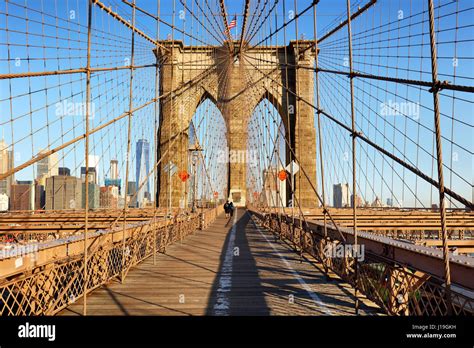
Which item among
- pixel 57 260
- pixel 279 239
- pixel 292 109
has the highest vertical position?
pixel 292 109

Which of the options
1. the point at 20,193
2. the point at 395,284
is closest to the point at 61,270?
the point at 395,284

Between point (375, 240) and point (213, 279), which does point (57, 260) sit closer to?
point (213, 279)

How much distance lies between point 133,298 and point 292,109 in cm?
3873

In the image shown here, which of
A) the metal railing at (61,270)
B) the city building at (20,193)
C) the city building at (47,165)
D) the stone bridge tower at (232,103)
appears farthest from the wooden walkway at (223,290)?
the stone bridge tower at (232,103)

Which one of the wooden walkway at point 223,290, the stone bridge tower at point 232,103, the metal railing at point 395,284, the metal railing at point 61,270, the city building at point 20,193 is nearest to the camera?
the metal railing at point 395,284

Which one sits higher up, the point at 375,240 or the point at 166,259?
the point at 375,240

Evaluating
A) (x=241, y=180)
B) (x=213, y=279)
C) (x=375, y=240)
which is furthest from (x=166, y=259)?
(x=241, y=180)

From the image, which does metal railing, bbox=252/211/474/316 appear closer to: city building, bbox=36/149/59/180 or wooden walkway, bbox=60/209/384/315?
wooden walkway, bbox=60/209/384/315

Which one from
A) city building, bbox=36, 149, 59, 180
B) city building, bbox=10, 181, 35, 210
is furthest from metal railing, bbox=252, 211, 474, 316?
city building, bbox=36, 149, 59, 180

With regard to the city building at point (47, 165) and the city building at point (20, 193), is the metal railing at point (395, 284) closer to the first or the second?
the city building at point (20, 193)

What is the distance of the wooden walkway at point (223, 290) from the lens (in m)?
5.55

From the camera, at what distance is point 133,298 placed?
6.24 meters
